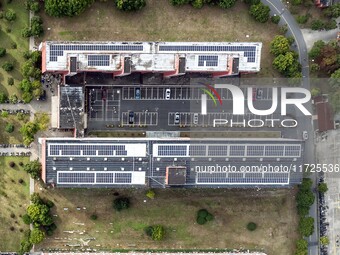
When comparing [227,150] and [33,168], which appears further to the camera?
[33,168]

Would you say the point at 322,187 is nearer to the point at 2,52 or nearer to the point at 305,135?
the point at 305,135

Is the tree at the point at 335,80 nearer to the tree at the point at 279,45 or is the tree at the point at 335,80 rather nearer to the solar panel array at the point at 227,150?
the tree at the point at 279,45

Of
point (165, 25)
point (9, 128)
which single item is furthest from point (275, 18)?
point (9, 128)

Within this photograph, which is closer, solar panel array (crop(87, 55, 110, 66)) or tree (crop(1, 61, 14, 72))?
solar panel array (crop(87, 55, 110, 66))

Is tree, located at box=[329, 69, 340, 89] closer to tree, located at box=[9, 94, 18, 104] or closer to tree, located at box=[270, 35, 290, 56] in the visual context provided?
tree, located at box=[270, 35, 290, 56]

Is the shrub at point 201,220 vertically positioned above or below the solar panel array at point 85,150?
below

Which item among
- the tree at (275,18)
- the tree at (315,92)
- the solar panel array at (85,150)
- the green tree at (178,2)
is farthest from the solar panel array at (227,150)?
the green tree at (178,2)

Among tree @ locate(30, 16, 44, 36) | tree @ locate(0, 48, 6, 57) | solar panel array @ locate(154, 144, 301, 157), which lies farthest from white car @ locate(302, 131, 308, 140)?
tree @ locate(0, 48, 6, 57)
